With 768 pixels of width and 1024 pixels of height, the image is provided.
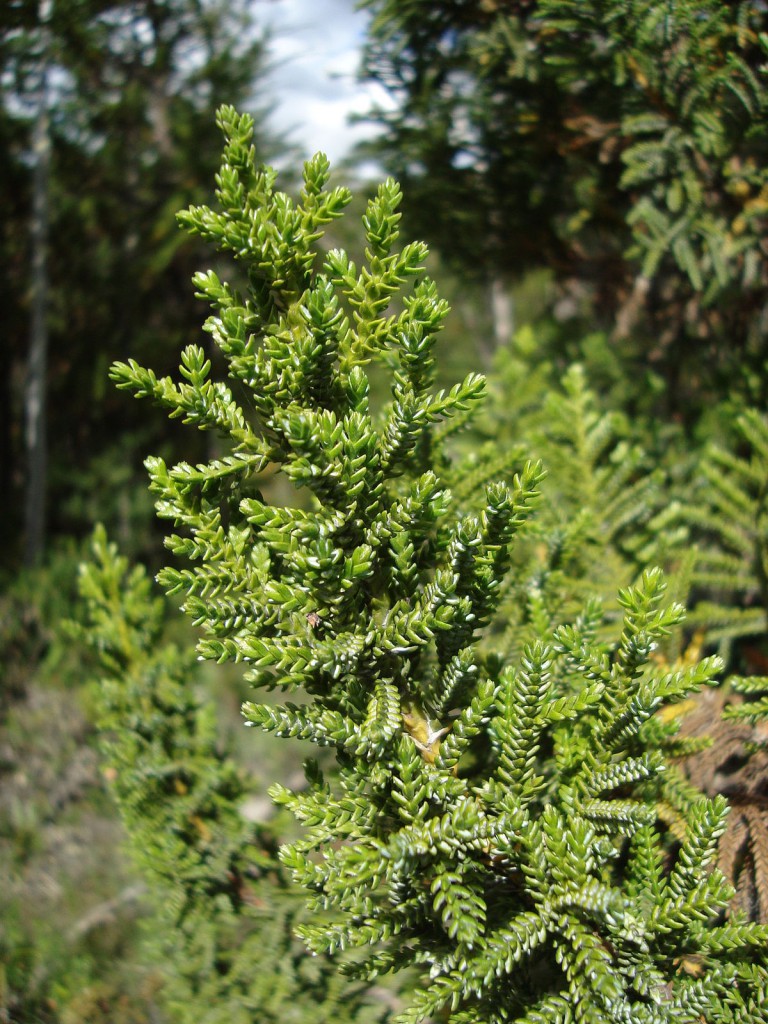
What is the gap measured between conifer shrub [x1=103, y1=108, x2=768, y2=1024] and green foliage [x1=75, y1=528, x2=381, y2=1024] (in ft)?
1.87

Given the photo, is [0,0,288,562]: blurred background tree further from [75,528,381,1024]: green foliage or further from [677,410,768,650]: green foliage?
[677,410,768,650]: green foliage

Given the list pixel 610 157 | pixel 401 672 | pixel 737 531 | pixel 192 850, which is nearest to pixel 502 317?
pixel 610 157

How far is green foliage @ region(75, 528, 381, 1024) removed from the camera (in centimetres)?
162

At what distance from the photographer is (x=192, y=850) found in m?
1.69

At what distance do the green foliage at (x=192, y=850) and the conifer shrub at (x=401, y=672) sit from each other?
57 cm

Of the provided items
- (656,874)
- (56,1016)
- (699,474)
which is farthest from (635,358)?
(56,1016)

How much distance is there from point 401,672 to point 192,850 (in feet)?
2.67

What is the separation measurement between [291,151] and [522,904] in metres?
5.92

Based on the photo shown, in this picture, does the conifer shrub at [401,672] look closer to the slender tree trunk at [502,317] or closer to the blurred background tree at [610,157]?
the blurred background tree at [610,157]

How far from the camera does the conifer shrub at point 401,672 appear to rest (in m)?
1.06

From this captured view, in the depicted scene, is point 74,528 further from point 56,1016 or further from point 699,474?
point 699,474

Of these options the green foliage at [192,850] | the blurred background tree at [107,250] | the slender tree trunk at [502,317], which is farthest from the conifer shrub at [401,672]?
the slender tree trunk at [502,317]

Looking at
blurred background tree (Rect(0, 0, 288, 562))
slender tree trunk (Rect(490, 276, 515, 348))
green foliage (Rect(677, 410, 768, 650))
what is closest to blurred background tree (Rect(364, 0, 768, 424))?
green foliage (Rect(677, 410, 768, 650))

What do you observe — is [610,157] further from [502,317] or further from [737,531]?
[502,317]
